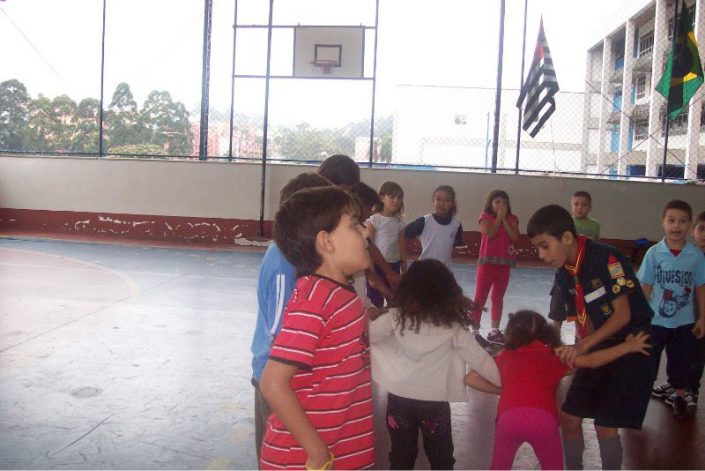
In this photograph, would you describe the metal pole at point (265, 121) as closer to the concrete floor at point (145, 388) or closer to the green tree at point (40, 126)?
the concrete floor at point (145, 388)

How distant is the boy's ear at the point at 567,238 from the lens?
2700mm

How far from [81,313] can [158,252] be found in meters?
4.75

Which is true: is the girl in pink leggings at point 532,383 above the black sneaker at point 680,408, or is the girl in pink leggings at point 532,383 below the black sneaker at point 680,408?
above

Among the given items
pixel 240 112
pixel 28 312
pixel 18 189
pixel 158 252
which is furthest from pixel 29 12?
pixel 28 312

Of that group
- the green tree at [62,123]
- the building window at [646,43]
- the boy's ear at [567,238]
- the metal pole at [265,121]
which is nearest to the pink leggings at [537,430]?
the boy's ear at [567,238]

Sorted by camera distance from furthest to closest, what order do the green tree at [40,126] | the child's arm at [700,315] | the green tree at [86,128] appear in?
the green tree at [40,126] < the green tree at [86,128] < the child's arm at [700,315]

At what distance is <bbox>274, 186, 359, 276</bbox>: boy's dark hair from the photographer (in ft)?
5.65

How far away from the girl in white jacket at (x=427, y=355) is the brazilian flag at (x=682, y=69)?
32.0 feet

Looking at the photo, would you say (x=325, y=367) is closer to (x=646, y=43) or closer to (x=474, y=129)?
(x=474, y=129)

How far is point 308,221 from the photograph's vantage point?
172 centimetres

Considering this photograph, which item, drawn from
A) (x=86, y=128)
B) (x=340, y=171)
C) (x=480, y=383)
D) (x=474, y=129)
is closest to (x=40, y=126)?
(x=86, y=128)

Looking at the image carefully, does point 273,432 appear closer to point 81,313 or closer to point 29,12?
point 81,313

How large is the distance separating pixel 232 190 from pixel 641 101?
78.8ft

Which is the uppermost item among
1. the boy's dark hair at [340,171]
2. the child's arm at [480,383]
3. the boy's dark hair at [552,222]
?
the boy's dark hair at [340,171]
